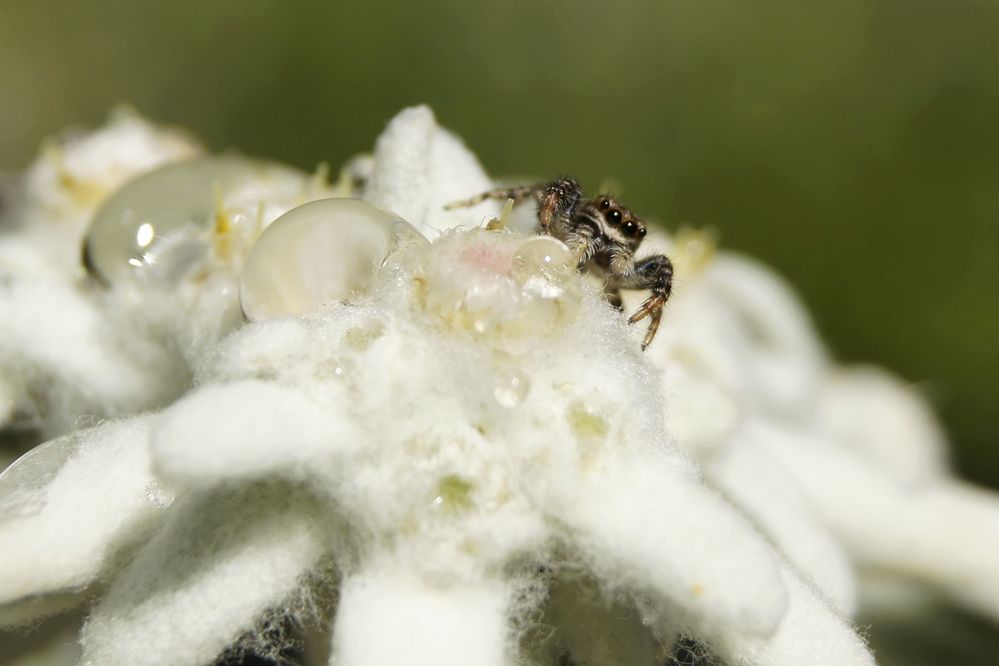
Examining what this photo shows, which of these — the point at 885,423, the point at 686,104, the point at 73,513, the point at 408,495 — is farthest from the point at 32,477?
the point at 686,104

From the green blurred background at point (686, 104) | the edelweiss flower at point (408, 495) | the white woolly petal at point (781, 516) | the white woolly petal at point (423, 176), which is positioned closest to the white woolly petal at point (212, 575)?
the edelweiss flower at point (408, 495)

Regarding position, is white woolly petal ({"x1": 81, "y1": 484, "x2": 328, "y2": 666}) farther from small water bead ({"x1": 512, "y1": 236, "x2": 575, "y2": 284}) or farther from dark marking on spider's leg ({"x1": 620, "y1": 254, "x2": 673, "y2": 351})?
dark marking on spider's leg ({"x1": 620, "y1": 254, "x2": 673, "y2": 351})

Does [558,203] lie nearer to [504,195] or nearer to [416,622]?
[504,195]

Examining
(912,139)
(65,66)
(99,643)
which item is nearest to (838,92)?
(912,139)

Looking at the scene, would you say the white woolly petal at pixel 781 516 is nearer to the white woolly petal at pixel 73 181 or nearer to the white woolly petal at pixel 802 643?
the white woolly petal at pixel 802 643

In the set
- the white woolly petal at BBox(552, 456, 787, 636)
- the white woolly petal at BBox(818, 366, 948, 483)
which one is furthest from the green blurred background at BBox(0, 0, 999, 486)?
the white woolly petal at BBox(552, 456, 787, 636)
